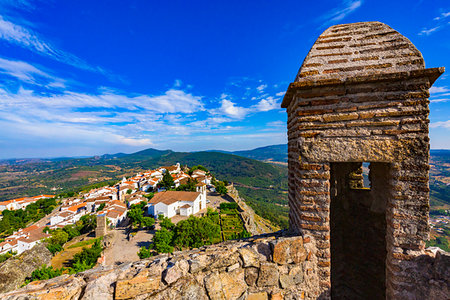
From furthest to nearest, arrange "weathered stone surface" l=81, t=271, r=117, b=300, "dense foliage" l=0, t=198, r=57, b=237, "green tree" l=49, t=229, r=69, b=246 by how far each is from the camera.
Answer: "dense foliage" l=0, t=198, r=57, b=237 < "green tree" l=49, t=229, r=69, b=246 < "weathered stone surface" l=81, t=271, r=117, b=300

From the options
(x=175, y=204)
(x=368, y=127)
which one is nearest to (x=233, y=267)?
(x=368, y=127)

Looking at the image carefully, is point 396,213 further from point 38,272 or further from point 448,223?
point 448,223

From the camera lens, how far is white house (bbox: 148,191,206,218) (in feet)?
117

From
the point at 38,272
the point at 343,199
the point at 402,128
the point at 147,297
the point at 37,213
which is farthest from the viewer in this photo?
the point at 37,213

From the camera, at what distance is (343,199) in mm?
5355

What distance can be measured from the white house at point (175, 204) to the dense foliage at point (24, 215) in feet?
121

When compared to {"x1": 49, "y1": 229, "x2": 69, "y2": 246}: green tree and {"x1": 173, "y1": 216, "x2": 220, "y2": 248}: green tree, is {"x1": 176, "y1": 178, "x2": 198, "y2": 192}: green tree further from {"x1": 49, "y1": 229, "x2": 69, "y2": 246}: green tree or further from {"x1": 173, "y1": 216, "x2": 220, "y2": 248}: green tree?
{"x1": 173, "y1": 216, "x2": 220, "y2": 248}: green tree

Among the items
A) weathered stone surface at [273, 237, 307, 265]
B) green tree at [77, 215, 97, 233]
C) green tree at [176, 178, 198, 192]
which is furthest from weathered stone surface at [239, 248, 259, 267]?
green tree at [77, 215, 97, 233]

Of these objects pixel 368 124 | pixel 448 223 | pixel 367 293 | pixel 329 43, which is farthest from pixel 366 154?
pixel 448 223

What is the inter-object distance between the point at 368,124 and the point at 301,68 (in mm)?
1280

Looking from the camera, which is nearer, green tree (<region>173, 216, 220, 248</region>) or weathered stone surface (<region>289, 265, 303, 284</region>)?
weathered stone surface (<region>289, 265, 303, 284</region>)

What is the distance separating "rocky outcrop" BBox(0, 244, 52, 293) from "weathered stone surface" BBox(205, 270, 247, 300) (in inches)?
924

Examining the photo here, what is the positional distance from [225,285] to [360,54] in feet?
12.6

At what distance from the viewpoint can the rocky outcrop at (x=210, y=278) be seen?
7.11 ft
